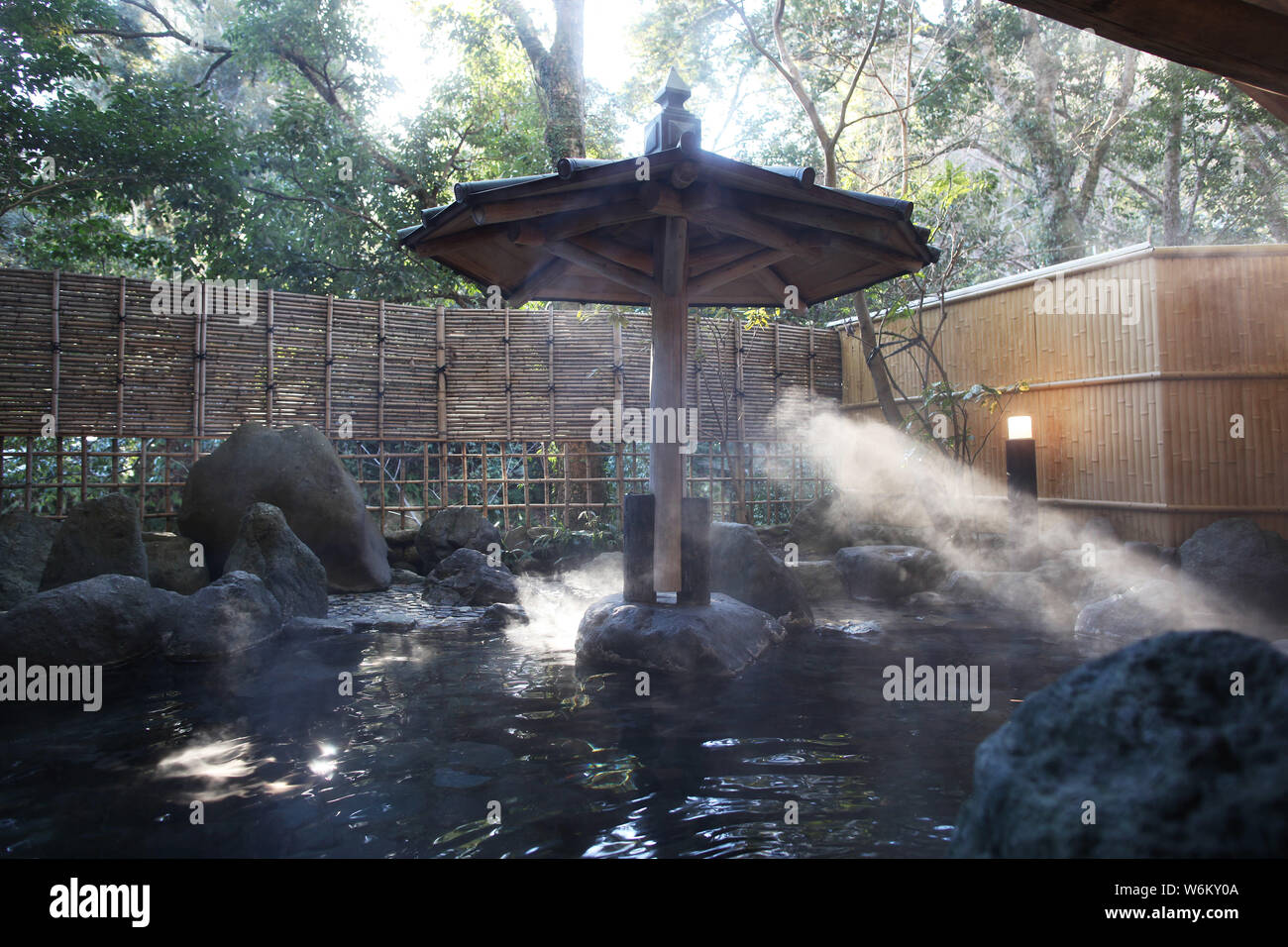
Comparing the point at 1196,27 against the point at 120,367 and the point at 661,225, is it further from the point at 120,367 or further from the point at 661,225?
the point at 120,367

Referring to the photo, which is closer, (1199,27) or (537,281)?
(1199,27)

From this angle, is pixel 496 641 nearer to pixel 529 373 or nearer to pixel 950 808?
pixel 950 808

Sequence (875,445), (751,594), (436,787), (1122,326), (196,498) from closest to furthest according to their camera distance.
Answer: (436,787) < (751,594) < (196,498) < (1122,326) < (875,445)

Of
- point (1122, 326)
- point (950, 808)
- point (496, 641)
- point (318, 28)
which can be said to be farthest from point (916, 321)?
point (318, 28)

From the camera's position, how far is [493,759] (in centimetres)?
335

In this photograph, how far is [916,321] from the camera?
1106cm

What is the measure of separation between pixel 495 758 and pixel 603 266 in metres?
3.48

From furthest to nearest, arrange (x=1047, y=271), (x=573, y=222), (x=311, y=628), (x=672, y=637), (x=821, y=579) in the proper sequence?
(x=1047, y=271), (x=821, y=579), (x=311, y=628), (x=672, y=637), (x=573, y=222)

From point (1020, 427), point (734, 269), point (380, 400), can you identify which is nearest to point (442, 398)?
point (380, 400)

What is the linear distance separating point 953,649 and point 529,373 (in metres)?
6.75

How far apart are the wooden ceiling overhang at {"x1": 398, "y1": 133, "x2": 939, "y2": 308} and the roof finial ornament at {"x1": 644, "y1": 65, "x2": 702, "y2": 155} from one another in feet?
0.70

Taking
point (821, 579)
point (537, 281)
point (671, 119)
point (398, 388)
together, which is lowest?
point (821, 579)

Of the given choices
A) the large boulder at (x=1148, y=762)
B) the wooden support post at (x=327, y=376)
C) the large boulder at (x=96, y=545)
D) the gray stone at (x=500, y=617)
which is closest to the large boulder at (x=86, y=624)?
the large boulder at (x=96, y=545)

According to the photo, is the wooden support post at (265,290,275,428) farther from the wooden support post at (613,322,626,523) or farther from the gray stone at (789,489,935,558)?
the gray stone at (789,489,935,558)
